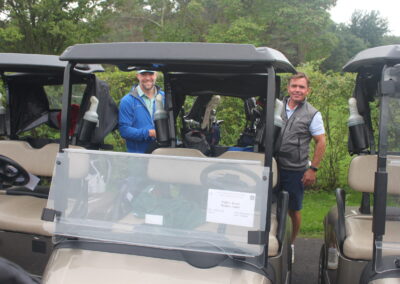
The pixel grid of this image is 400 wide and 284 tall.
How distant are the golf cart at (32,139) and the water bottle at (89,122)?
0.03m

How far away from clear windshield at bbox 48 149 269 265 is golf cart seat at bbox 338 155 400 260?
707mm

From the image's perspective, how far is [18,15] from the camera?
1343 cm

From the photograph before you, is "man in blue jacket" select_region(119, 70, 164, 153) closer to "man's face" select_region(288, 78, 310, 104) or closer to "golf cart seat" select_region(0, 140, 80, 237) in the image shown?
"golf cart seat" select_region(0, 140, 80, 237)

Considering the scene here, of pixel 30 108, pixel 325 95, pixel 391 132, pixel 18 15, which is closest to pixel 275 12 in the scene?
pixel 18 15

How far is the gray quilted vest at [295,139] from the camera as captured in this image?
3674mm

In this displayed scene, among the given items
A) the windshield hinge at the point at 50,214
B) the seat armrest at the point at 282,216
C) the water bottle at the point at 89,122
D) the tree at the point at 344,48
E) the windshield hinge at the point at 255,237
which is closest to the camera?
the windshield hinge at the point at 255,237

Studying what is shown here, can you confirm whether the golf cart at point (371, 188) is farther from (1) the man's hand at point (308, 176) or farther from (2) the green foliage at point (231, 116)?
(2) the green foliage at point (231, 116)

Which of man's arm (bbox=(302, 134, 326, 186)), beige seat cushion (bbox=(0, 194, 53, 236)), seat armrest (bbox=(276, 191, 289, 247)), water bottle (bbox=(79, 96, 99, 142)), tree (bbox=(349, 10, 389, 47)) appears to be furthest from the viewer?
tree (bbox=(349, 10, 389, 47))

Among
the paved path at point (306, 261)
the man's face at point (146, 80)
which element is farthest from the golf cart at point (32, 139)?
the paved path at point (306, 261)

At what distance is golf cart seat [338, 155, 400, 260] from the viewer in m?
2.13

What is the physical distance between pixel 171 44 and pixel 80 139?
154cm

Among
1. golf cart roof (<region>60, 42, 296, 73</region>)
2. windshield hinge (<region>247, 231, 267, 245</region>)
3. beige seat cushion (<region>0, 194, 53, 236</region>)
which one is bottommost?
beige seat cushion (<region>0, 194, 53, 236</region>)

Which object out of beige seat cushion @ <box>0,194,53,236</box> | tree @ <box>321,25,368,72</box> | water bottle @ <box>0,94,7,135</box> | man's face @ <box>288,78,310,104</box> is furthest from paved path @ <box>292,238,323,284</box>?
tree @ <box>321,25,368,72</box>

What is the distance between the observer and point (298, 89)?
368 cm
